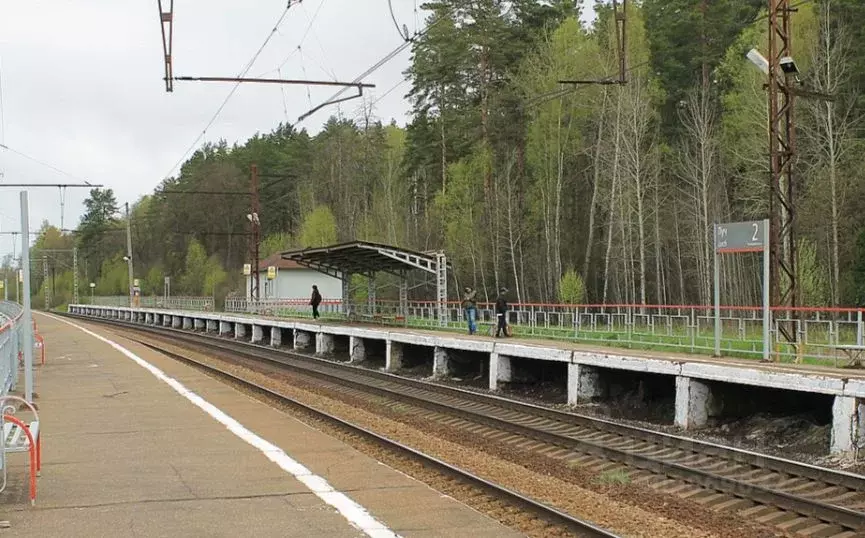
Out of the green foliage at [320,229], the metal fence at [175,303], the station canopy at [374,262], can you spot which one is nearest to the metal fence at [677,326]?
the station canopy at [374,262]

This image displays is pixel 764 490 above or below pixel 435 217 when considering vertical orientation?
below

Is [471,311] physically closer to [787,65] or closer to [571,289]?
[787,65]

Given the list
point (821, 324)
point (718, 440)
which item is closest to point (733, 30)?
point (821, 324)

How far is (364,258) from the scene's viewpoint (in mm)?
33156

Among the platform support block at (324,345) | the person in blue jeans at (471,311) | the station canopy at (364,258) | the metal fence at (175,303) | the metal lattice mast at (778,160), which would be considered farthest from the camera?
the metal fence at (175,303)

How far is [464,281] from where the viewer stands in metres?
56.3

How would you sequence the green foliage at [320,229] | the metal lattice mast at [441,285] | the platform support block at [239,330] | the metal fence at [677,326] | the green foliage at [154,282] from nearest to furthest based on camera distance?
the metal fence at [677,326], the metal lattice mast at [441,285], the platform support block at [239,330], the green foliage at [320,229], the green foliage at [154,282]

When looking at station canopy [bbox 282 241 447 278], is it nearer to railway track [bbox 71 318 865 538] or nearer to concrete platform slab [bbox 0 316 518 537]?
railway track [bbox 71 318 865 538]

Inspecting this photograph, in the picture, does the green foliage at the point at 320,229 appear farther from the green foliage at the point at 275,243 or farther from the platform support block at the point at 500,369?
the platform support block at the point at 500,369

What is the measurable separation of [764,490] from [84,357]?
23876 millimetres

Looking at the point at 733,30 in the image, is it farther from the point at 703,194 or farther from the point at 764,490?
the point at 764,490

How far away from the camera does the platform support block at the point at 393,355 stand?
26703 millimetres

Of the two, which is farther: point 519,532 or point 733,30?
point 733,30

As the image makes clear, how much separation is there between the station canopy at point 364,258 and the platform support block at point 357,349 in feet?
9.94
